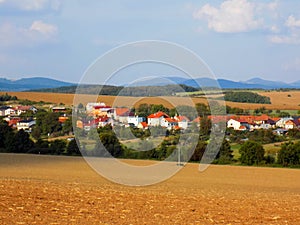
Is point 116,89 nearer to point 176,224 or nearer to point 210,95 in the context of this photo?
point 210,95

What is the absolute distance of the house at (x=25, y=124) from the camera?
57594 mm

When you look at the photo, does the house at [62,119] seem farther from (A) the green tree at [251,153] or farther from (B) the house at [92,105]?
(A) the green tree at [251,153]

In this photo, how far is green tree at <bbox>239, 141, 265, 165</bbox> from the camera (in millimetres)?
50594

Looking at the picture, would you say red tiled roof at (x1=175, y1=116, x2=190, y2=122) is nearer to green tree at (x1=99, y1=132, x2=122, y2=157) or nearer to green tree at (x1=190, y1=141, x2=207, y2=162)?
green tree at (x1=99, y1=132, x2=122, y2=157)

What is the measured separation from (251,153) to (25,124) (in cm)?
2320

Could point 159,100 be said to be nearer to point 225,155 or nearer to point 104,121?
point 104,121

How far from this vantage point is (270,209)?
763 inches

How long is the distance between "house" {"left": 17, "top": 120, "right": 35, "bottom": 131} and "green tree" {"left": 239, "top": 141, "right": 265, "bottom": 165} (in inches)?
828

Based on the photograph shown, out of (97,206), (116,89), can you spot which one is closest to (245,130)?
(116,89)

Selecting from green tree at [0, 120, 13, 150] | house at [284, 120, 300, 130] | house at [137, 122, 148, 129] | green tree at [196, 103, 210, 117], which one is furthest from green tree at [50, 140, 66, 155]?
house at [284, 120, 300, 130]

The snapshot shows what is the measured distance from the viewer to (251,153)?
5112 cm

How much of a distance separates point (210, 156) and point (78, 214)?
1543 inches

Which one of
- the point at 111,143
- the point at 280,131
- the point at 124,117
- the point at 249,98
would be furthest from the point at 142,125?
the point at 249,98

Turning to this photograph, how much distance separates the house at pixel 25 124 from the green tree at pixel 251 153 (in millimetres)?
21030
